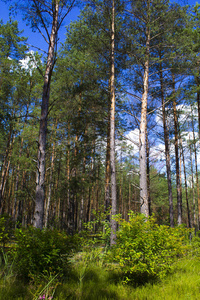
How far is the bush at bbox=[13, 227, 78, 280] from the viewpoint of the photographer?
3223 mm

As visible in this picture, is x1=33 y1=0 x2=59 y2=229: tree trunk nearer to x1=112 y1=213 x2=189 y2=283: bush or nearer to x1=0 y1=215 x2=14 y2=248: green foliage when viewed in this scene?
x1=0 y1=215 x2=14 y2=248: green foliage

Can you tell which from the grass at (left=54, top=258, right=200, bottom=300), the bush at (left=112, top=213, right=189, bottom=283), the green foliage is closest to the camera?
the grass at (left=54, top=258, right=200, bottom=300)

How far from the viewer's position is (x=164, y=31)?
8125 millimetres

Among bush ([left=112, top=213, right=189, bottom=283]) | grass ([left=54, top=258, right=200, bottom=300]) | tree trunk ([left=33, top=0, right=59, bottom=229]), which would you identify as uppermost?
tree trunk ([left=33, top=0, right=59, bottom=229])

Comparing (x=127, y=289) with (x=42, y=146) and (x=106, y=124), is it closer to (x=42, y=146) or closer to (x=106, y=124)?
(x=42, y=146)

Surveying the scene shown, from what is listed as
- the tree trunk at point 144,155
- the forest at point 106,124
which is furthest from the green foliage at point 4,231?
the tree trunk at point 144,155

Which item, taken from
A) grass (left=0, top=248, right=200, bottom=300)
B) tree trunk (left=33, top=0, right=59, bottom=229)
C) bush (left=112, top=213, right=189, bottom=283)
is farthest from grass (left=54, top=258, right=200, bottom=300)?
tree trunk (left=33, top=0, right=59, bottom=229)

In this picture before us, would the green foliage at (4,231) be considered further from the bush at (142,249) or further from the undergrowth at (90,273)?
the bush at (142,249)

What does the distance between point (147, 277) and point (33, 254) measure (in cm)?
236

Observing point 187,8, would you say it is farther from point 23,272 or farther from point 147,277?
point 23,272

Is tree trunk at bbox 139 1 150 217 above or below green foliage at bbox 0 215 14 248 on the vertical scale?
above

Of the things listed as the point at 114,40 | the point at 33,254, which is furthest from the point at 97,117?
the point at 33,254

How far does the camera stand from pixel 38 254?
10.7ft

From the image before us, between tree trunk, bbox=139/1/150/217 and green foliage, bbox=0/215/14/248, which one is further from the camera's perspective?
tree trunk, bbox=139/1/150/217
